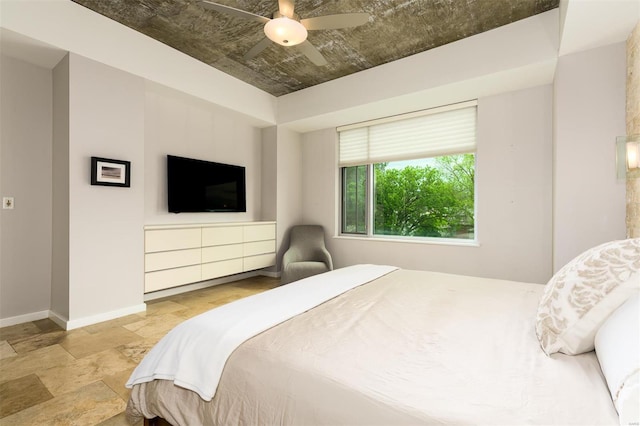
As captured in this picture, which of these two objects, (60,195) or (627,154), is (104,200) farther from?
(627,154)

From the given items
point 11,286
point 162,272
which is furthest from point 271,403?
point 11,286

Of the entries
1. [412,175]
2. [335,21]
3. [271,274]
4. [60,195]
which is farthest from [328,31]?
[271,274]

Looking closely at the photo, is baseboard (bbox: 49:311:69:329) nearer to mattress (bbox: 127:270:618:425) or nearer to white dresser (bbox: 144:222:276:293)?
white dresser (bbox: 144:222:276:293)

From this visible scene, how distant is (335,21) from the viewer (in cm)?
233

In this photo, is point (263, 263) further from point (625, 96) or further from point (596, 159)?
point (625, 96)

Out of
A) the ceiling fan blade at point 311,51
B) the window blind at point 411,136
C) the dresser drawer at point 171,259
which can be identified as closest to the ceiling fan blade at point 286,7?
the ceiling fan blade at point 311,51

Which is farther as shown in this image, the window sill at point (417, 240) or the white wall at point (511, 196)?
the window sill at point (417, 240)

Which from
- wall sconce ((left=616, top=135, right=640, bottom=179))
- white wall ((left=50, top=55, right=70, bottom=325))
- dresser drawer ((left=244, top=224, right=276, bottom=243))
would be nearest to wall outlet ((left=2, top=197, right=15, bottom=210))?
white wall ((left=50, top=55, right=70, bottom=325))

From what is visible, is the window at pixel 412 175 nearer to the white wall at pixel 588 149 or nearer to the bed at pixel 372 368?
the white wall at pixel 588 149

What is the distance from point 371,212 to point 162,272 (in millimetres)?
2898

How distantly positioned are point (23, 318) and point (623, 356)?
4093 mm

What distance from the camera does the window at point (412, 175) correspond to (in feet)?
13.0

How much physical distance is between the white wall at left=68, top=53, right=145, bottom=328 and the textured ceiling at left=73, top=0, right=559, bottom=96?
0.63 metres

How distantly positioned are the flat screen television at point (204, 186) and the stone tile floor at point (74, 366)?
1.30 m
